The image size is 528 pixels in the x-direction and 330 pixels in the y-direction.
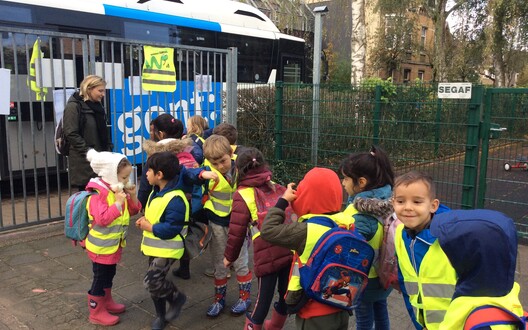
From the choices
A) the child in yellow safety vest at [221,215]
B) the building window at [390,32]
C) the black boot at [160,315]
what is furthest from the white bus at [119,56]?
the building window at [390,32]

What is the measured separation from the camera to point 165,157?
324 cm

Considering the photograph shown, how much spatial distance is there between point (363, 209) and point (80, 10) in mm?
7288

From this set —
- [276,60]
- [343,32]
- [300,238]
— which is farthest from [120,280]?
[343,32]

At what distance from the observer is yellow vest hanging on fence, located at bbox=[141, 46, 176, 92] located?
6312 mm

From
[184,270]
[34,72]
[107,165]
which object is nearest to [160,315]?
[184,270]

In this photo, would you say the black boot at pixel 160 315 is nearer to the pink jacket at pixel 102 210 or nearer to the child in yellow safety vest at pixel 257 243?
the pink jacket at pixel 102 210

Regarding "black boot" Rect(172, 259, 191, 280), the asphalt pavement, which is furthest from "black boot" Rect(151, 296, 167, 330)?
"black boot" Rect(172, 259, 191, 280)

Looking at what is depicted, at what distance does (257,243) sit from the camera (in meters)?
3.00

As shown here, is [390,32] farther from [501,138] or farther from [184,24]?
[501,138]

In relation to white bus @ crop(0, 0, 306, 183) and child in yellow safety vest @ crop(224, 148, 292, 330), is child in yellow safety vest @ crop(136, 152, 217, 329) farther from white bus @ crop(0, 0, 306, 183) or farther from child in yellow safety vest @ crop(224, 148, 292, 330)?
white bus @ crop(0, 0, 306, 183)

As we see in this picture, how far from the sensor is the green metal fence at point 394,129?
5480 millimetres

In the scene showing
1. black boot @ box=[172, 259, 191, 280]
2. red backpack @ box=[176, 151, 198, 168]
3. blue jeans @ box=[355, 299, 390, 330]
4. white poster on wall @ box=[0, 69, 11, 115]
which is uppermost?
white poster on wall @ box=[0, 69, 11, 115]

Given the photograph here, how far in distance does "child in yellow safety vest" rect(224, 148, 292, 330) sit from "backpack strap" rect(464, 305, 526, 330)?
1456 mm

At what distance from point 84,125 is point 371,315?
3556 millimetres
